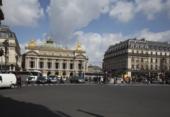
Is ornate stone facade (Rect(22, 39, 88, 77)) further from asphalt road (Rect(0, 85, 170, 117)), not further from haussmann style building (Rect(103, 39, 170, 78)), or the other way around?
asphalt road (Rect(0, 85, 170, 117))

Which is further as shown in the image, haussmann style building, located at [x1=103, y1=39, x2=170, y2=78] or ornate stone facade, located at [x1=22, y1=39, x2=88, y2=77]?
ornate stone facade, located at [x1=22, y1=39, x2=88, y2=77]

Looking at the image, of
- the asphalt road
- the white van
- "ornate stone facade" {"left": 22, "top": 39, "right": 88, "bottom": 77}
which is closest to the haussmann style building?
"ornate stone facade" {"left": 22, "top": 39, "right": 88, "bottom": 77}

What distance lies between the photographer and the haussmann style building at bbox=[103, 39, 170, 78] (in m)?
160

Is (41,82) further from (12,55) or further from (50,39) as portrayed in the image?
(50,39)

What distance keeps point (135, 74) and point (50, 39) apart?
47862 mm

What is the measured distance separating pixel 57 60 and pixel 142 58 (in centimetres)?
4272

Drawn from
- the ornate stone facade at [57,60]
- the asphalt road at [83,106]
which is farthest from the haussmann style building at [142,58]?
the asphalt road at [83,106]

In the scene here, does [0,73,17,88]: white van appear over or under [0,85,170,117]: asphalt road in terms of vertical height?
over

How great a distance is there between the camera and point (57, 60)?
594 feet

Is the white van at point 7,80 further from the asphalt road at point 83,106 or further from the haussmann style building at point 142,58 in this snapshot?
the haussmann style building at point 142,58

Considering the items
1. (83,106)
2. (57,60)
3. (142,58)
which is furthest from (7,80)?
(57,60)

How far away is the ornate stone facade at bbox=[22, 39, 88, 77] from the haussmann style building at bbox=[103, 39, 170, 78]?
60.4 feet

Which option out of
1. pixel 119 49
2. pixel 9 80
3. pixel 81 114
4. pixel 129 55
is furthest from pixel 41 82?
pixel 119 49

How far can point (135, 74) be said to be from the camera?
531 ft
